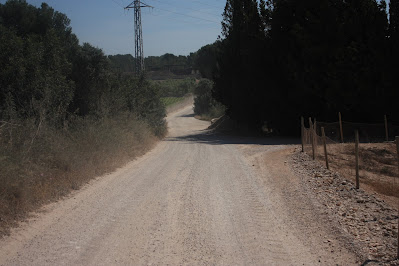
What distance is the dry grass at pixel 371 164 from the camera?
1288cm

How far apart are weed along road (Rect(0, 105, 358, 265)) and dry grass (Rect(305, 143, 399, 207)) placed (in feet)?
9.10

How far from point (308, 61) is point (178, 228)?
22454 mm

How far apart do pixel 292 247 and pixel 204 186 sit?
515 centimetres

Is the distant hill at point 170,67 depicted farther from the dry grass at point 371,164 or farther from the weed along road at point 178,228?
the weed along road at point 178,228

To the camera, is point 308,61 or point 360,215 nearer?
point 360,215

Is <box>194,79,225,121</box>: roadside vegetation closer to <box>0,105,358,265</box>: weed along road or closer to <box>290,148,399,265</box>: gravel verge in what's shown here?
<box>290,148,399,265</box>: gravel verge

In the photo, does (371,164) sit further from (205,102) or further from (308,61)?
(205,102)

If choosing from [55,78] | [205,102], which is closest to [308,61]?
[55,78]

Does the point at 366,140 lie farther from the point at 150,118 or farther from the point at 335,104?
the point at 150,118

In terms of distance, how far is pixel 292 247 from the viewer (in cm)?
667

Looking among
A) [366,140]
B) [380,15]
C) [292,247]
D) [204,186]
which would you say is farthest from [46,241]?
[380,15]

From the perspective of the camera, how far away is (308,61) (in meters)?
27.8

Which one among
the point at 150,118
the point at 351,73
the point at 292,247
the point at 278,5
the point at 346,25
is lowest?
the point at 292,247

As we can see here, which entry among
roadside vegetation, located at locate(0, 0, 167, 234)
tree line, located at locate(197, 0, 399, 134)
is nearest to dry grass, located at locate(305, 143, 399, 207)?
tree line, located at locate(197, 0, 399, 134)
